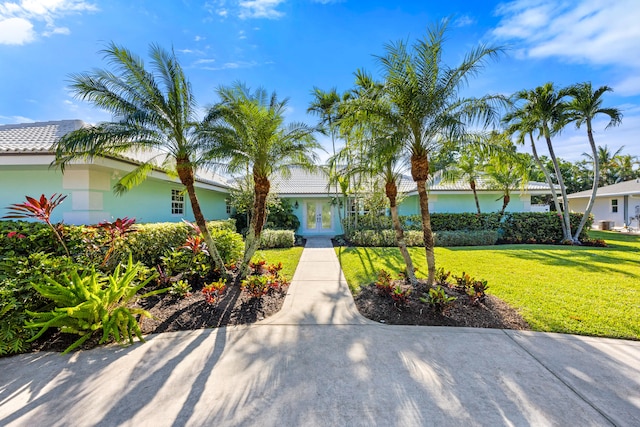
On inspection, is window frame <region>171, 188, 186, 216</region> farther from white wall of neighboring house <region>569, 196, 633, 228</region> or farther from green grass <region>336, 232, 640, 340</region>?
white wall of neighboring house <region>569, 196, 633, 228</region>

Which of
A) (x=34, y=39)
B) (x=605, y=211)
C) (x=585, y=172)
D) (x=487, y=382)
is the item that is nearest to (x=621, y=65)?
(x=487, y=382)

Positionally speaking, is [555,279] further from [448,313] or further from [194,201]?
[194,201]

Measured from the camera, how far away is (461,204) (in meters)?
18.8

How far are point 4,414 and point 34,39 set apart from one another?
9631 millimetres

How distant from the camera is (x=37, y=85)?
8617 mm

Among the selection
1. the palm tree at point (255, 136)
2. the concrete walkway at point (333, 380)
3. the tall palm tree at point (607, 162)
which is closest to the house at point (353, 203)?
the palm tree at point (255, 136)

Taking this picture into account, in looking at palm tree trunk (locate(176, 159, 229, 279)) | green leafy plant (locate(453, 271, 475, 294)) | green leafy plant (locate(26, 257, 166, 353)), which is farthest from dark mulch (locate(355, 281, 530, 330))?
green leafy plant (locate(26, 257, 166, 353))

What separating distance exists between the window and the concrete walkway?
952 centimetres

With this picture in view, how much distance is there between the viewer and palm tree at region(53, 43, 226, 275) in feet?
17.7

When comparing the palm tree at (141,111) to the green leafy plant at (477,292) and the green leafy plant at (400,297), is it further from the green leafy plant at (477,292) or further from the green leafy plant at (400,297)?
the green leafy plant at (477,292)

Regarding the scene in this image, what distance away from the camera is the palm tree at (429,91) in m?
5.26

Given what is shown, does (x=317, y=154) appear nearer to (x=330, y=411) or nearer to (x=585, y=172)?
(x=330, y=411)

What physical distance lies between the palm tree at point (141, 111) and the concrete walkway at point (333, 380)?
3542 mm

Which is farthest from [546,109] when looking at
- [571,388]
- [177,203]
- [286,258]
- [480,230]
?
[177,203]
